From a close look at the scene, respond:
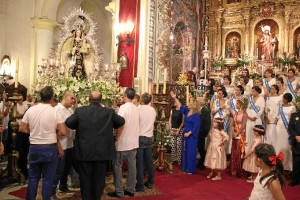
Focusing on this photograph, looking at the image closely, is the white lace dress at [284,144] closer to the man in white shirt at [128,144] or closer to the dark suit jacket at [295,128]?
the dark suit jacket at [295,128]

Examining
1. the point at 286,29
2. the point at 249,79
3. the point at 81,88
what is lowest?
the point at 81,88

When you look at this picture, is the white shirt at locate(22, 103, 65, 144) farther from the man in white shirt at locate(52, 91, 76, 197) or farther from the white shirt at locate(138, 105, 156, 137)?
the white shirt at locate(138, 105, 156, 137)

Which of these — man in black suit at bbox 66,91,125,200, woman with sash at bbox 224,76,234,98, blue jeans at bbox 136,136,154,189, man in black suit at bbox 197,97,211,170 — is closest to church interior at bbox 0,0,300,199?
woman with sash at bbox 224,76,234,98

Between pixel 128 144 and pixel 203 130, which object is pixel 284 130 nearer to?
pixel 203 130

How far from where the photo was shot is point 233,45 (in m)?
18.0

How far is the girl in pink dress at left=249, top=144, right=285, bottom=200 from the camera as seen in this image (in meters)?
3.19

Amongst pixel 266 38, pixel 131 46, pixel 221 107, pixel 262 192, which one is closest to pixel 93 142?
pixel 262 192

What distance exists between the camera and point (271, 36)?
17.1 m

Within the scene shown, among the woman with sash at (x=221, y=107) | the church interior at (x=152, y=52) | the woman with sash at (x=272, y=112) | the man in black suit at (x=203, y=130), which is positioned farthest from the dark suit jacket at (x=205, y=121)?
the woman with sash at (x=272, y=112)

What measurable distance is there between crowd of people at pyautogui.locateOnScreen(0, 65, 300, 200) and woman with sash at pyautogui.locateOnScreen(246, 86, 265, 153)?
0.08 feet

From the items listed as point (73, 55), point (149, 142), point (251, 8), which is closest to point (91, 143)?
point (149, 142)

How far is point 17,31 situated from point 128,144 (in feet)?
37.2

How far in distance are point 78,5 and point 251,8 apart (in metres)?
8.68

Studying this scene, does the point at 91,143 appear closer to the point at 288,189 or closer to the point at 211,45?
the point at 288,189
